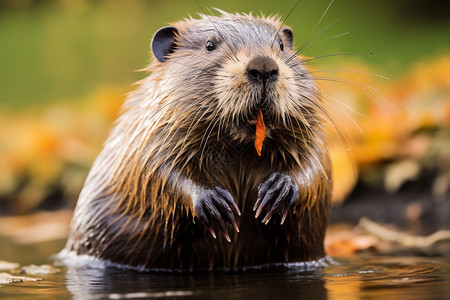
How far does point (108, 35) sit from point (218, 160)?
6839 millimetres

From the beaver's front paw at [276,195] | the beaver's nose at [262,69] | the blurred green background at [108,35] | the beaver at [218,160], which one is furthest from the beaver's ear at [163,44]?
the blurred green background at [108,35]

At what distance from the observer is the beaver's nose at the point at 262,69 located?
11.5 feet

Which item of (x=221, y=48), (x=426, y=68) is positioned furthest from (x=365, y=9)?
(x=221, y=48)

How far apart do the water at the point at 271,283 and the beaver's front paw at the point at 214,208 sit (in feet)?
0.96

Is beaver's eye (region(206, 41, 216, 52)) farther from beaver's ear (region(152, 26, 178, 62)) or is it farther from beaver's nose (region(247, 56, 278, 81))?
beaver's nose (region(247, 56, 278, 81))

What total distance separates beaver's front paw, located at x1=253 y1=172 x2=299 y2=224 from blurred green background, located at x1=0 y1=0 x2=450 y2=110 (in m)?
5.68

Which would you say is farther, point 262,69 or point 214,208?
point 214,208

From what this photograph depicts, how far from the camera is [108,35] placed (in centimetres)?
1035

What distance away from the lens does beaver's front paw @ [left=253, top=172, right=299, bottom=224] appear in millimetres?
3791

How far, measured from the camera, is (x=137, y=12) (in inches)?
401

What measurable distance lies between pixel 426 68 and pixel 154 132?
577 centimetres

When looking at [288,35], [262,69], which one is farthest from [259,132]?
[288,35]

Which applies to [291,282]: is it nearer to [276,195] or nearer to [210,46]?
[276,195]

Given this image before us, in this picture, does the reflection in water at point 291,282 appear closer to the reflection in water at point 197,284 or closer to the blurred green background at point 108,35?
the reflection in water at point 197,284
